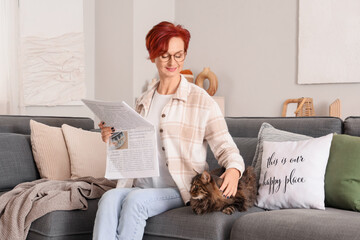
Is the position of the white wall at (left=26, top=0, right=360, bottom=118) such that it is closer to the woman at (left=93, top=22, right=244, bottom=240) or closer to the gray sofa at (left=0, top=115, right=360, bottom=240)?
the gray sofa at (left=0, top=115, right=360, bottom=240)

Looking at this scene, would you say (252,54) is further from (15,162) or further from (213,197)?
(213,197)

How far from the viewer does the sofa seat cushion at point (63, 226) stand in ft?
7.13

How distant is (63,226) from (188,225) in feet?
1.91

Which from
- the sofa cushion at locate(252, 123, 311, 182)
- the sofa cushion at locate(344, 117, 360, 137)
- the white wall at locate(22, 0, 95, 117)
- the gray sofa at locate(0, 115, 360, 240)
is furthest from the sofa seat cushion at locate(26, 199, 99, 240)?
the white wall at locate(22, 0, 95, 117)

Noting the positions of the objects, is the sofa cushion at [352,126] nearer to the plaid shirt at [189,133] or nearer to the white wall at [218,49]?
the plaid shirt at [189,133]

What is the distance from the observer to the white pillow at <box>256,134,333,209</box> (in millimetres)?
2199

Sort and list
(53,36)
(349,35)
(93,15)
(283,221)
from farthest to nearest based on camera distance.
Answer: (93,15)
(53,36)
(349,35)
(283,221)

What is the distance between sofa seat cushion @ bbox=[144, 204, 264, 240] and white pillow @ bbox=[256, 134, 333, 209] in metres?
0.19

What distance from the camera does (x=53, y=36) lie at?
488cm

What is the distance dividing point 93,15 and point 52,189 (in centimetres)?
330

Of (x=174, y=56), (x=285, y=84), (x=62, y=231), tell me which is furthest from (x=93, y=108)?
(x=285, y=84)

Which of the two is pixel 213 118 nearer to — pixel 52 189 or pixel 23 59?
pixel 52 189

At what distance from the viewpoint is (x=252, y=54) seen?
5.16 metres

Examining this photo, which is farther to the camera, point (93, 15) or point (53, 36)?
point (93, 15)
